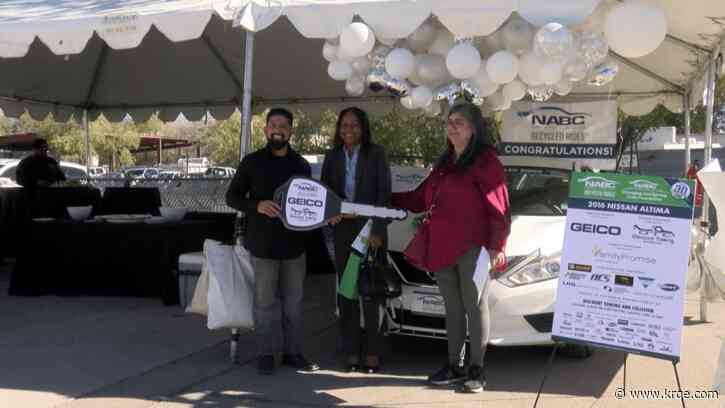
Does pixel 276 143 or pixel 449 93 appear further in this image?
pixel 449 93

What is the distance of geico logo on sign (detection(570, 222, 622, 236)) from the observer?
425cm

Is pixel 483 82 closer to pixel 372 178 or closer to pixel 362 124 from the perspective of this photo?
pixel 362 124

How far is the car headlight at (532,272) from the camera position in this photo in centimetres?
520

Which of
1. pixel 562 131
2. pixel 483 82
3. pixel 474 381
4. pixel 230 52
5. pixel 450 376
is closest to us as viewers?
pixel 474 381

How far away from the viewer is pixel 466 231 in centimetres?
481

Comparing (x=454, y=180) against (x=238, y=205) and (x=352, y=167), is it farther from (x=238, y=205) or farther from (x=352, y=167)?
(x=238, y=205)

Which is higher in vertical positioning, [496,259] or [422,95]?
[422,95]

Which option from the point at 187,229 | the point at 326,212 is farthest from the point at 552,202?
the point at 187,229

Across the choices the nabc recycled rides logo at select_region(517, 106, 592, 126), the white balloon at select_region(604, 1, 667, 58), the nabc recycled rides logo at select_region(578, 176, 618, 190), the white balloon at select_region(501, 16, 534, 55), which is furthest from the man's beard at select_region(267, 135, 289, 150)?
the nabc recycled rides logo at select_region(517, 106, 592, 126)

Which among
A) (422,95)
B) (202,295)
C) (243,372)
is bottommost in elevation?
(243,372)


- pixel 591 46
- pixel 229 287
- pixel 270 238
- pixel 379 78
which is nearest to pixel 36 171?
pixel 229 287

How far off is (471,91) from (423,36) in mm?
576

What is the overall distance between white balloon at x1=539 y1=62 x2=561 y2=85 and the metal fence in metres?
Result: 6.93

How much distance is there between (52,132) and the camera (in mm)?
39406
